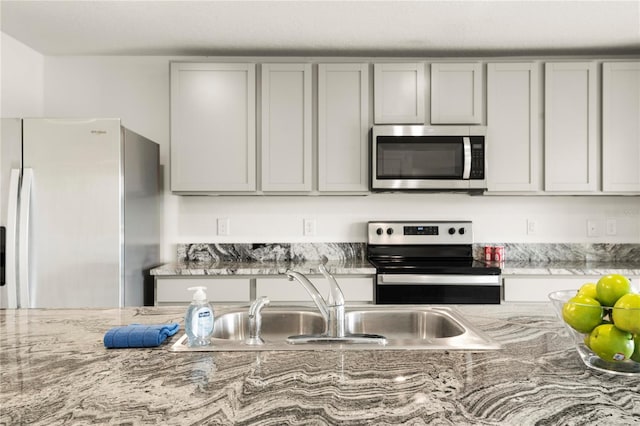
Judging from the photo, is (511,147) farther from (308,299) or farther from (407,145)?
(308,299)

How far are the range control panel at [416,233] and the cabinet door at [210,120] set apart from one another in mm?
1047

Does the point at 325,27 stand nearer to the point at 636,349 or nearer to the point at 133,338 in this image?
the point at 133,338

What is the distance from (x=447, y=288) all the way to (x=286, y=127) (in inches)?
57.7

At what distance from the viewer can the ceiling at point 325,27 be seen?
253cm

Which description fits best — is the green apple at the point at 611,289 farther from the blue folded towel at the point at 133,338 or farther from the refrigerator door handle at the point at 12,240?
the refrigerator door handle at the point at 12,240

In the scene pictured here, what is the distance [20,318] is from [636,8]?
3327 mm

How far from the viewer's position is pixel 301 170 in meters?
3.05

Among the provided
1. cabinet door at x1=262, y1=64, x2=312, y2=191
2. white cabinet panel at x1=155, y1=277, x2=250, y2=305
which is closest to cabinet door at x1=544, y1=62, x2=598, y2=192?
cabinet door at x1=262, y1=64, x2=312, y2=191

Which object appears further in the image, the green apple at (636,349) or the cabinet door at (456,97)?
the cabinet door at (456,97)

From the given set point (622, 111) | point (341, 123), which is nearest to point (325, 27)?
point (341, 123)

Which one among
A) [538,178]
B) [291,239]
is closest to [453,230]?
[538,178]

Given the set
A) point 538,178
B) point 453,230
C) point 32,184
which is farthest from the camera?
point 453,230

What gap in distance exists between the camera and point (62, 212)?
2475mm

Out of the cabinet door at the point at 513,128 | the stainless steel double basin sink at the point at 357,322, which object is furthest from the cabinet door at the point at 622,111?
the stainless steel double basin sink at the point at 357,322
